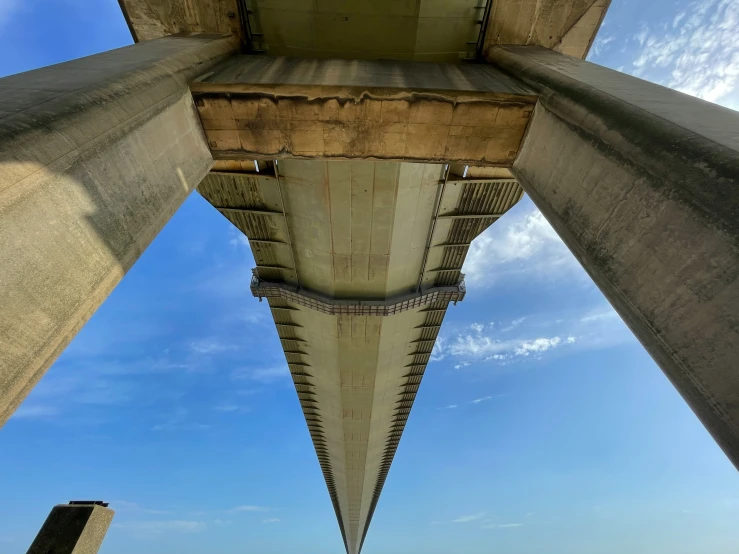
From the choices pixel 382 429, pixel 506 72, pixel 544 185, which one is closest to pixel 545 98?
pixel 544 185

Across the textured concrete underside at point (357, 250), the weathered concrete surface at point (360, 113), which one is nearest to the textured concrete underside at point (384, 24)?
the weathered concrete surface at point (360, 113)

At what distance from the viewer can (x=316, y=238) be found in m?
11.0

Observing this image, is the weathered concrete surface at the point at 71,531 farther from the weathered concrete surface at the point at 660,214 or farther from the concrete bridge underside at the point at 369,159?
the weathered concrete surface at the point at 660,214

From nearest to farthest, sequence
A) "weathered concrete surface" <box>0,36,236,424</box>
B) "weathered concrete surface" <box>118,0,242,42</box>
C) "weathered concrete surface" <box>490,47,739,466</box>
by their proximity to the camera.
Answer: "weathered concrete surface" <box>490,47,739,466</box> < "weathered concrete surface" <box>0,36,236,424</box> < "weathered concrete surface" <box>118,0,242,42</box>

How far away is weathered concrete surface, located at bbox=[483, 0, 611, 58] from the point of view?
715 centimetres

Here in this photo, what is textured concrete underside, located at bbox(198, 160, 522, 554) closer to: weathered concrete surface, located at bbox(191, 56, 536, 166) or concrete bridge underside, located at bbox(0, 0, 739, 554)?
concrete bridge underside, located at bbox(0, 0, 739, 554)

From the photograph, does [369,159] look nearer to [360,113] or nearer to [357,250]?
[360,113]

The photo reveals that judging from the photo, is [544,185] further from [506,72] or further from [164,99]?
[164,99]

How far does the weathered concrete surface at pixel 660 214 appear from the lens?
2.55 m

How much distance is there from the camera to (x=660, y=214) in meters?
3.17

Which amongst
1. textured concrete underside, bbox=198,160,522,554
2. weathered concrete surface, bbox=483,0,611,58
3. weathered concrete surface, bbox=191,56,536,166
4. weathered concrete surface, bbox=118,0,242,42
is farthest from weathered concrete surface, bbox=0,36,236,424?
weathered concrete surface, bbox=483,0,611,58

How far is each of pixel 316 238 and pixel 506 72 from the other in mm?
Result: 6499

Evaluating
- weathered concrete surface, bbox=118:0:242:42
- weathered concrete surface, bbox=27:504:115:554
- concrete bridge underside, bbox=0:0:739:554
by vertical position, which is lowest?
weathered concrete surface, bbox=27:504:115:554

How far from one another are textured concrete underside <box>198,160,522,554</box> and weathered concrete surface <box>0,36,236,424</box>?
15.3 ft
